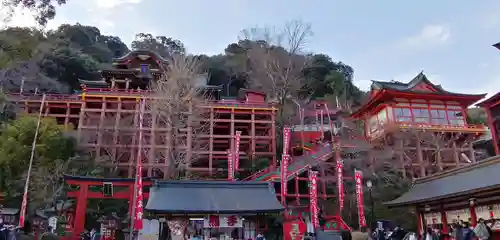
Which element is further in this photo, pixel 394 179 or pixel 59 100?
pixel 59 100

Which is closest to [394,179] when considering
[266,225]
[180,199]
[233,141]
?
[266,225]

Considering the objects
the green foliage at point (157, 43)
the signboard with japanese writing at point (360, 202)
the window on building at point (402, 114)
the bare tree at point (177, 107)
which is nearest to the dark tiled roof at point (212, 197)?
the bare tree at point (177, 107)

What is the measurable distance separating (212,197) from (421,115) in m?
21.7

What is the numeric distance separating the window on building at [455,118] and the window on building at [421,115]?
78.5 inches

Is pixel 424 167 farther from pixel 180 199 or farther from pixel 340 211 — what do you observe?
pixel 180 199

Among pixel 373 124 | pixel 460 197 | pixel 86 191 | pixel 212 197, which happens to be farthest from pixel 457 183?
pixel 373 124

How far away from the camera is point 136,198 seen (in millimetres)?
17250

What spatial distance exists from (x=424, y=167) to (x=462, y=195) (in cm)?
1654

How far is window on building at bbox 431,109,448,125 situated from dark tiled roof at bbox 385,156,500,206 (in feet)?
51.4

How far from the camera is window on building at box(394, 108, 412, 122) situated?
31.1 metres

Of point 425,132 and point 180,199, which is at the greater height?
point 425,132

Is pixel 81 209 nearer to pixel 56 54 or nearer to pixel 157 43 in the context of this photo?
pixel 56 54

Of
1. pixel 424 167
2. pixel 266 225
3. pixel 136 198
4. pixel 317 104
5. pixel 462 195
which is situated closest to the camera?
pixel 462 195

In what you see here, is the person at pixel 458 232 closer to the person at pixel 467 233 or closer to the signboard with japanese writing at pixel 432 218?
the person at pixel 467 233
